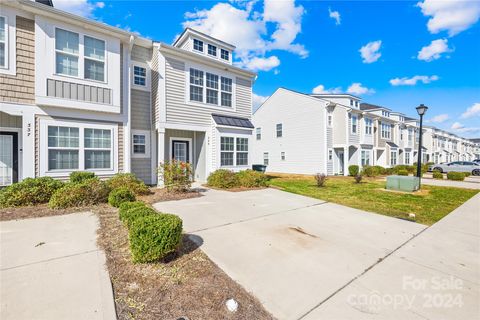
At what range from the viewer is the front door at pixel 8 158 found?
766cm

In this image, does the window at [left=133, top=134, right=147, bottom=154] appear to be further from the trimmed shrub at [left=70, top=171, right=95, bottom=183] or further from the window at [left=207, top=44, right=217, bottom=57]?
the window at [left=207, top=44, right=217, bottom=57]

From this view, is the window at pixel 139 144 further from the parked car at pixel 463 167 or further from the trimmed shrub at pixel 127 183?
the parked car at pixel 463 167

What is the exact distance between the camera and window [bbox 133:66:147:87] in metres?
10.5

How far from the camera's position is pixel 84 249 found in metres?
3.79

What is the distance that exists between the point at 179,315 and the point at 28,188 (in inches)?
280

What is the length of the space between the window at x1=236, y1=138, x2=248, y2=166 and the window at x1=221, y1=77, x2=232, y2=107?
227 centimetres

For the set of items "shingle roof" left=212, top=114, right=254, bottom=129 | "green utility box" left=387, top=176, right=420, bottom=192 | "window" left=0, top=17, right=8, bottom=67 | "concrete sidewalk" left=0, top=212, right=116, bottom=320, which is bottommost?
"concrete sidewalk" left=0, top=212, right=116, bottom=320

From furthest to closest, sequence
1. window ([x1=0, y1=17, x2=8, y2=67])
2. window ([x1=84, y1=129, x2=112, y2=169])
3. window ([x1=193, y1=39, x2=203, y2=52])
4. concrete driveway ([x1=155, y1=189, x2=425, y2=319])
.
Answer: window ([x1=193, y1=39, x2=203, y2=52]) < window ([x1=84, y1=129, x2=112, y2=169]) < window ([x1=0, y1=17, x2=8, y2=67]) < concrete driveway ([x1=155, y1=189, x2=425, y2=319])

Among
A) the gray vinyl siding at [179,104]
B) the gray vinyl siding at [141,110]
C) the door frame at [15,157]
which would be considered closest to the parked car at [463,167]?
the gray vinyl siding at [179,104]

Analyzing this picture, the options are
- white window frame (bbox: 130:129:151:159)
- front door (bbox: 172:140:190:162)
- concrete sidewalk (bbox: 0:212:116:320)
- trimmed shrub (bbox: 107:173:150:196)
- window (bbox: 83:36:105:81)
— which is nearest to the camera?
concrete sidewalk (bbox: 0:212:116:320)

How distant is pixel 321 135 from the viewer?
19531mm

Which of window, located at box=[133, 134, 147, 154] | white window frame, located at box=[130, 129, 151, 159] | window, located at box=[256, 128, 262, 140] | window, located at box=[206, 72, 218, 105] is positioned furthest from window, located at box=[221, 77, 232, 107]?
window, located at box=[256, 128, 262, 140]

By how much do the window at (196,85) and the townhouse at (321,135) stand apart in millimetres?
12585

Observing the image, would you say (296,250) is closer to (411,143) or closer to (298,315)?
(298,315)
